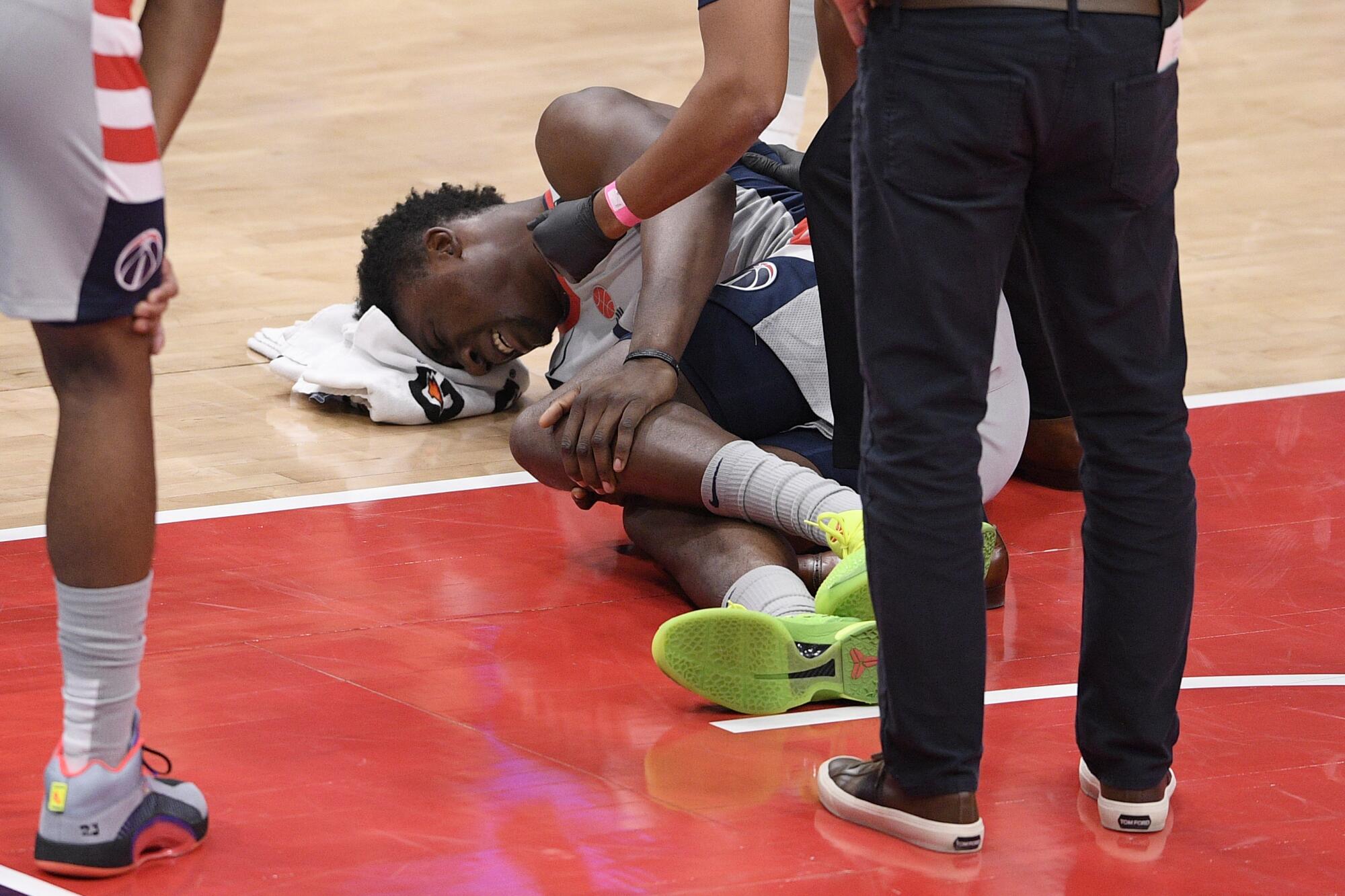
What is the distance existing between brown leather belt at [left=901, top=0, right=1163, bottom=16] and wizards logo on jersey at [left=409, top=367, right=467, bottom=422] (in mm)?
1968

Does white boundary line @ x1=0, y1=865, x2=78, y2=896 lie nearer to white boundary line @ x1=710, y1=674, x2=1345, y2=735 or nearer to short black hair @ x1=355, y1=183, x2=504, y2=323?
white boundary line @ x1=710, y1=674, x2=1345, y2=735

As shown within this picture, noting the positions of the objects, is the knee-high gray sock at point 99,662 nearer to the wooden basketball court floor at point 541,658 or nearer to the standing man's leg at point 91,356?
the standing man's leg at point 91,356

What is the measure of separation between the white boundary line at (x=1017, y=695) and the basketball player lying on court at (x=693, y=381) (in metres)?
0.02

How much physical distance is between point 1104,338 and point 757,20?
0.76 meters

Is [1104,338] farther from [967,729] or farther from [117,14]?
[117,14]

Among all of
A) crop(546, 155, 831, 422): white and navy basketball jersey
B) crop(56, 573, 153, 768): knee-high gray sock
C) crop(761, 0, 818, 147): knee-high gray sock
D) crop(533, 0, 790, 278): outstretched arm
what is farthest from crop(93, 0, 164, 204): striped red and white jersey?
crop(761, 0, 818, 147): knee-high gray sock

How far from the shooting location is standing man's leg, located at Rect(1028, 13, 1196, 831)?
176cm

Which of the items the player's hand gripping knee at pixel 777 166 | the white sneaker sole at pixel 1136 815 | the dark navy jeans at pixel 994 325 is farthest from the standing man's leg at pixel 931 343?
the player's hand gripping knee at pixel 777 166

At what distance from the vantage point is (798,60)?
425 centimetres

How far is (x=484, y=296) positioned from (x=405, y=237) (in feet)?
A: 0.76

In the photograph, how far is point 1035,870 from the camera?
1.89m

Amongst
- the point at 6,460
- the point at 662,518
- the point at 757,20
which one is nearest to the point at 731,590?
the point at 662,518

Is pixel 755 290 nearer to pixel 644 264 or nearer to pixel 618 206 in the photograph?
pixel 644 264

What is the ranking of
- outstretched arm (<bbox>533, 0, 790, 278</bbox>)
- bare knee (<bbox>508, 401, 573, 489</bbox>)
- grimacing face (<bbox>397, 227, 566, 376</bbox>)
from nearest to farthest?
outstretched arm (<bbox>533, 0, 790, 278</bbox>) < bare knee (<bbox>508, 401, 573, 489</bbox>) < grimacing face (<bbox>397, 227, 566, 376</bbox>)
